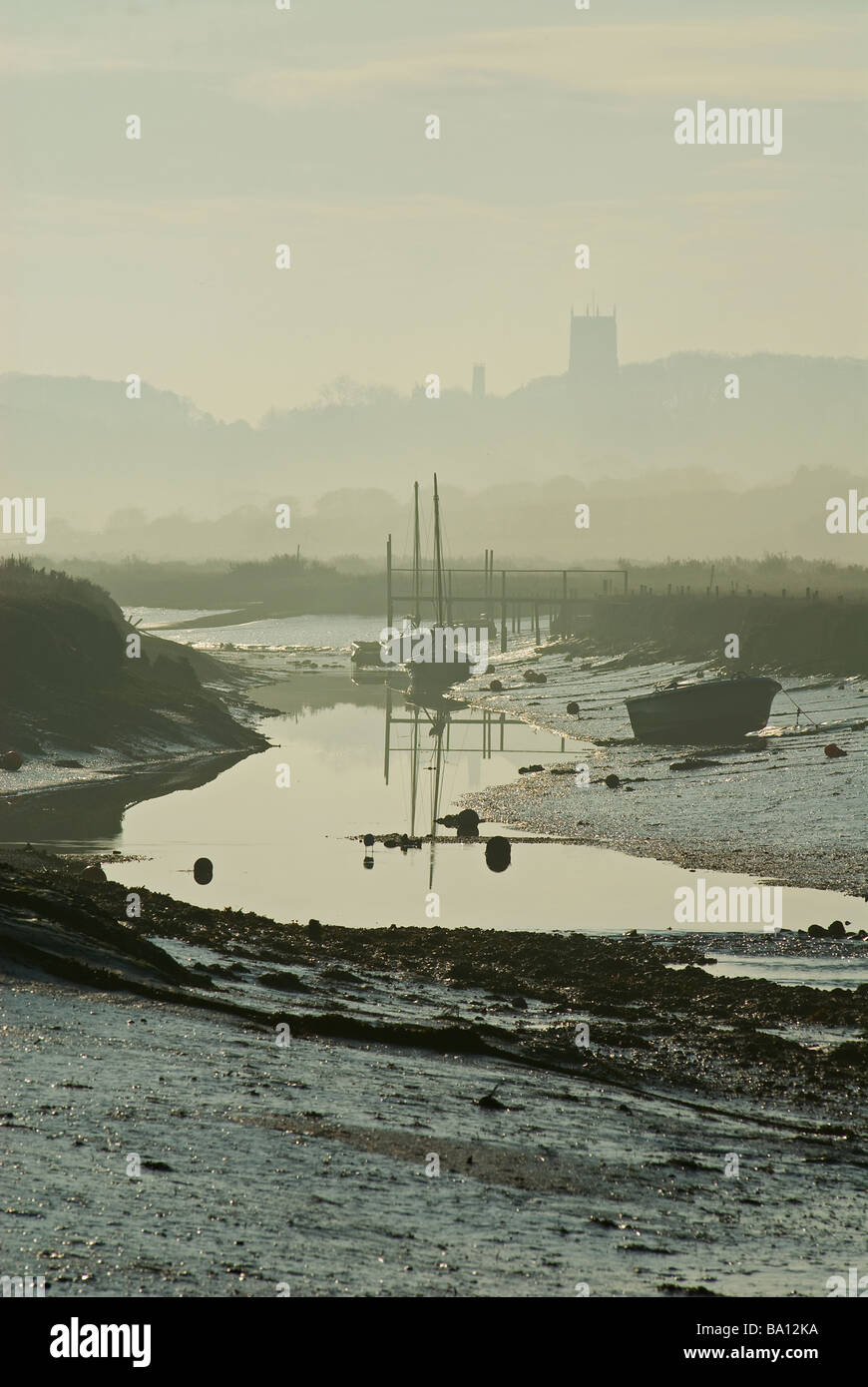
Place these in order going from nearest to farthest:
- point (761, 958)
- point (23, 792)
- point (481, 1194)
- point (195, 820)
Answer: point (481, 1194) < point (761, 958) < point (195, 820) < point (23, 792)

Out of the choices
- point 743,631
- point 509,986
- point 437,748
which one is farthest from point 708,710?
point 743,631

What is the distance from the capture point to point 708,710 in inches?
2227

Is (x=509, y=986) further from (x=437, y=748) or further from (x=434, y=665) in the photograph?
(x=434, y=665)

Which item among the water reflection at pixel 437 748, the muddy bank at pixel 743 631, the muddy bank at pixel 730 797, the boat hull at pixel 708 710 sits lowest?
the water reflection at pixel 437 748

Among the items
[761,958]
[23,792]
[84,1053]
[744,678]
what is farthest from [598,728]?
[84,1053]

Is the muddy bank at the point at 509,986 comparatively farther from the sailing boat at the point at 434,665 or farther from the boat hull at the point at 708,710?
the sailing boat at the point at 434,665

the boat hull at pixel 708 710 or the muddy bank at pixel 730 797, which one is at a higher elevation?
the boat hull at pixel 708 710

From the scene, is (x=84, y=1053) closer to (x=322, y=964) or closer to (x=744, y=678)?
(x=322, y=964)

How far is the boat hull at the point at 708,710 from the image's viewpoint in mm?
56531

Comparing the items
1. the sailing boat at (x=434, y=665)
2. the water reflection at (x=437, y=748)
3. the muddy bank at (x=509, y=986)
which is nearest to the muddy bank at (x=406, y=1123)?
the muddy bank at (x=509, y=986)

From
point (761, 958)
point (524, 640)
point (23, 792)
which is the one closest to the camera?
point (761, 958)

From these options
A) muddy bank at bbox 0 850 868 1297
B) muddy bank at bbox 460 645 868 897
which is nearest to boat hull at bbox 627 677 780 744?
muddy bank at bbox 460 645 868 897
